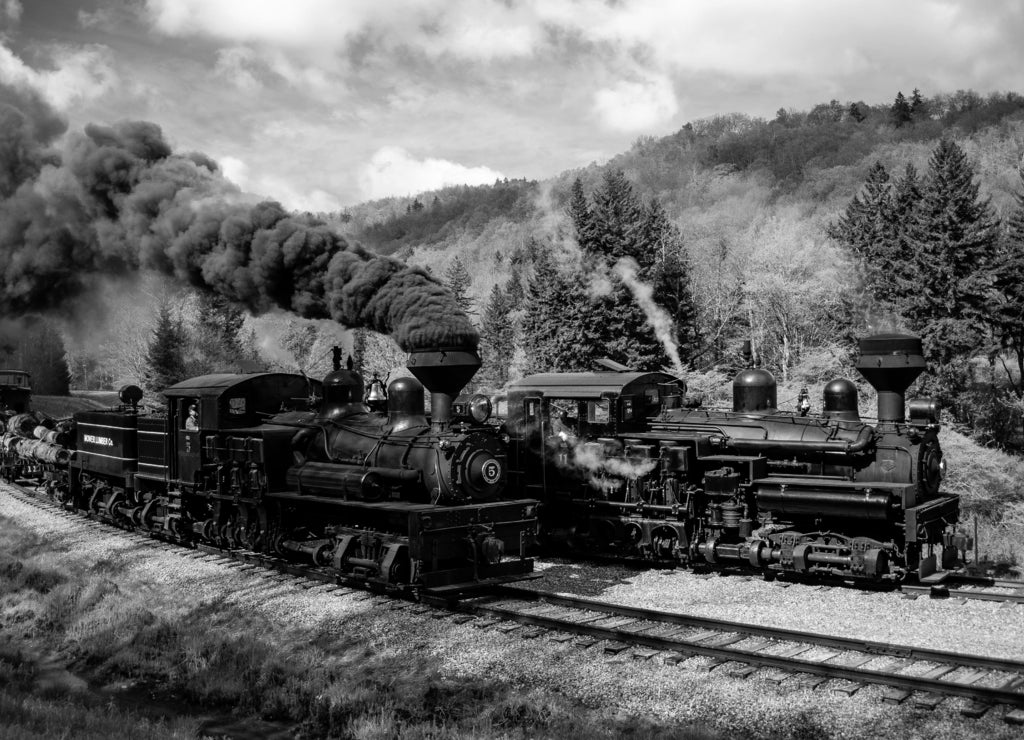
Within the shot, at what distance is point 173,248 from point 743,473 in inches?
444

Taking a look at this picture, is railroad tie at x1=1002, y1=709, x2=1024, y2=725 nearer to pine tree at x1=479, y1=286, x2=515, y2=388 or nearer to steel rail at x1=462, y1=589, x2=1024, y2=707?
steel rail at x1=462, y1=589, x2=1024, y2=707

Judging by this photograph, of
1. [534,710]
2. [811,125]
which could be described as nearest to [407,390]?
[534,710]

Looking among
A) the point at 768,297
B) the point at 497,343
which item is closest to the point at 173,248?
the point at 768,297

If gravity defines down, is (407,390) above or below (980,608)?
above

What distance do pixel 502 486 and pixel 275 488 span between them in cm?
355

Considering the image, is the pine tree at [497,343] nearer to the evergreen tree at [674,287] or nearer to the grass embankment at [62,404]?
the evergreen tree at [674,287]

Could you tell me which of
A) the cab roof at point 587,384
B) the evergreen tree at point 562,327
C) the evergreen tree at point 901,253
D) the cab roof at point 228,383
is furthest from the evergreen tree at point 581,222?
the cab roof at point 228,383

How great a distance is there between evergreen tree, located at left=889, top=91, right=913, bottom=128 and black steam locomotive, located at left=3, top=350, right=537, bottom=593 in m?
92.2

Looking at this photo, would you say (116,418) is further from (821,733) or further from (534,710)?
(821,733)

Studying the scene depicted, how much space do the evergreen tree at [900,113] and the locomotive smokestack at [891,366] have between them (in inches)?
3489

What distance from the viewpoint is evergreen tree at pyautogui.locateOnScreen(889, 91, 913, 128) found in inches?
3585

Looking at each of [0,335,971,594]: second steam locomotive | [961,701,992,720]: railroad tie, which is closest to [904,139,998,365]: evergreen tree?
[0,335,971,594]: second steam locomotive

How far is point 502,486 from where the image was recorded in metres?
11.7

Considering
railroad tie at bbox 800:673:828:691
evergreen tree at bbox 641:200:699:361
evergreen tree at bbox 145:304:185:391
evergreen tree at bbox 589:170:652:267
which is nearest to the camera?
railroad tie at bbox 800:673:828:691
